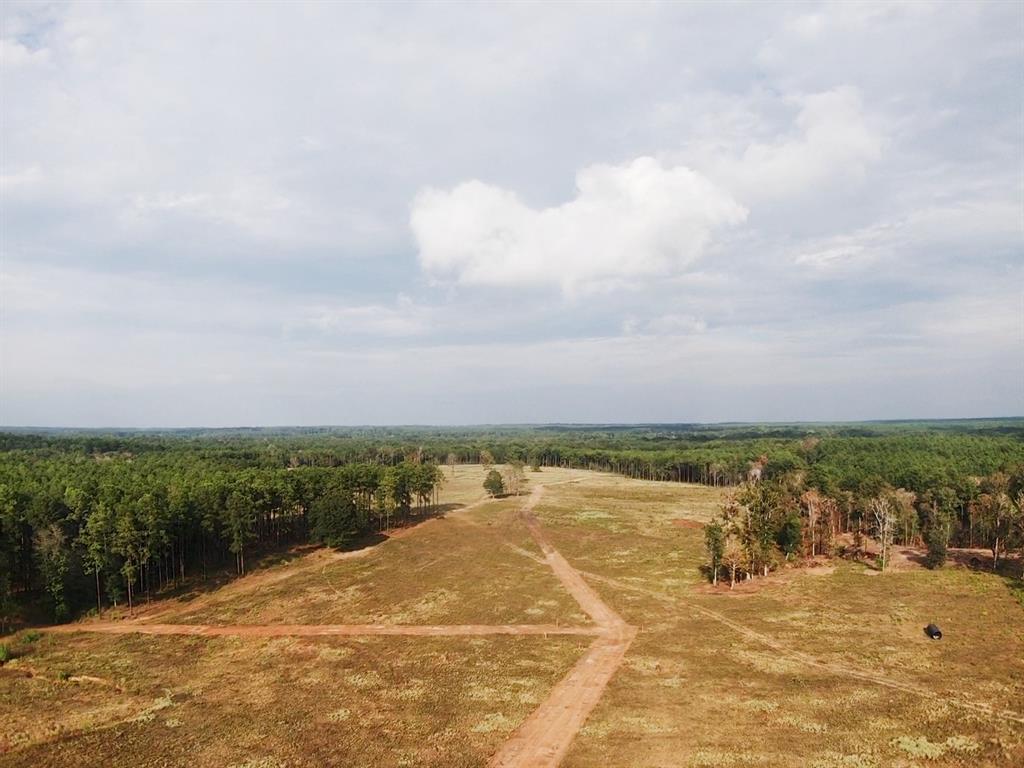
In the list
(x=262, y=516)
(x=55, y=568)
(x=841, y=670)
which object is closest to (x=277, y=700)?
(x=55, y=568)

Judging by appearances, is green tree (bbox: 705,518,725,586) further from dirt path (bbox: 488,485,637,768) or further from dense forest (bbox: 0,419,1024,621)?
dirt path (bbox: 488,485,637,768)

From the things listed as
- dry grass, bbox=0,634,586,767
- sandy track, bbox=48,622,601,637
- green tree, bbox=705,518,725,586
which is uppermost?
green tree, bbox=705,518,725,586

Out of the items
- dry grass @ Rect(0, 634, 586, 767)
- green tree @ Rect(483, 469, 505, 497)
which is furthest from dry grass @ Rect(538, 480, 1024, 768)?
green tree @ Rect(483, 469, 505, 497)

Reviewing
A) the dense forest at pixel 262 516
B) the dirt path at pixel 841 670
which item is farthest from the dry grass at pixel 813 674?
the dense forest at pixel 262 516

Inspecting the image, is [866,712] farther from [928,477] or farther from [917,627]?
[928,477]

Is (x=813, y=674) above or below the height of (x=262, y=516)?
below

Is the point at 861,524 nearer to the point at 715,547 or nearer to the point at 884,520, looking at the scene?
the point at 884,520

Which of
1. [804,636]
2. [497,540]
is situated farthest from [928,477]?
[497,540]
